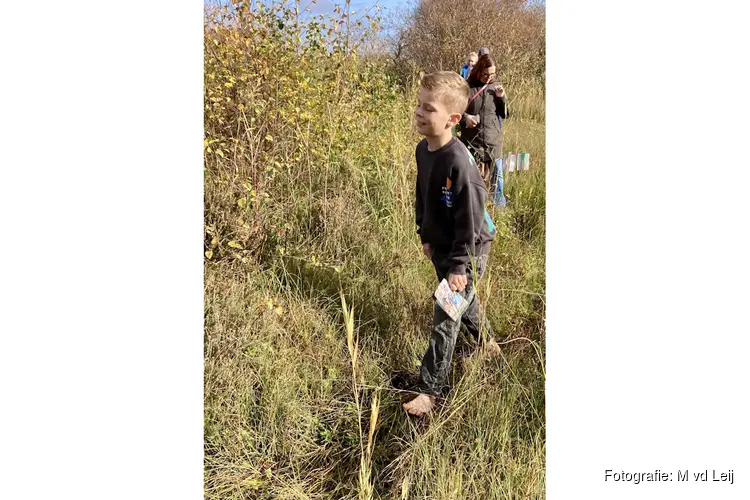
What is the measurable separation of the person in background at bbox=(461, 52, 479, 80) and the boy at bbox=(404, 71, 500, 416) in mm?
139

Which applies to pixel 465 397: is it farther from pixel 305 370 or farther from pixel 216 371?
pixel 216 371

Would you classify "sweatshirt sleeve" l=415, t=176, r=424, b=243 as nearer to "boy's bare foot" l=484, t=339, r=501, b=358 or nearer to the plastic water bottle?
the plastic water bottle

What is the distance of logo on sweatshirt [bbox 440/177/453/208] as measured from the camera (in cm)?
172

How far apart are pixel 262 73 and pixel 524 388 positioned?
1.57 m

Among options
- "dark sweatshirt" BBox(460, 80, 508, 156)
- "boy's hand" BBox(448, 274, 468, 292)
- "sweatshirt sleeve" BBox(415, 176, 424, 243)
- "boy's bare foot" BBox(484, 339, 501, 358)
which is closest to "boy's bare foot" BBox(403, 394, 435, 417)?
"boy's bare foot" BBox(484, 339, 501, 358)

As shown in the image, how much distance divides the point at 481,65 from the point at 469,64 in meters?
0.05

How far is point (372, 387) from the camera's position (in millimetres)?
1839

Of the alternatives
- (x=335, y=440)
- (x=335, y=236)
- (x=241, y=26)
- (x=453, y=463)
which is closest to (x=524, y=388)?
(x=453, y=463)

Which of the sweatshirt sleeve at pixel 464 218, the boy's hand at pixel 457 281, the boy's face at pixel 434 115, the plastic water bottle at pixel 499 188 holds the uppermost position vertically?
the boy's face at pixel 434 115

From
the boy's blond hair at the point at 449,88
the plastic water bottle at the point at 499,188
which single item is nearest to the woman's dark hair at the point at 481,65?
the boy's blond hair at the point at 449,88

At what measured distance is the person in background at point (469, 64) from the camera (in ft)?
6.09

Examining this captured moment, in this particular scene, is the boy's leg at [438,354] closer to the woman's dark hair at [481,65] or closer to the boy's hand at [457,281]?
the boy's hand at [457,281]

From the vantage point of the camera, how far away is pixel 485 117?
1.94 metres

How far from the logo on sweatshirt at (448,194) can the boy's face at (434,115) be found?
0.57 ft
